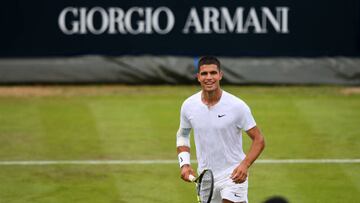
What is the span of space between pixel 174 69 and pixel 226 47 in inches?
42.7

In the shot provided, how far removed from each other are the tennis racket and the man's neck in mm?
722

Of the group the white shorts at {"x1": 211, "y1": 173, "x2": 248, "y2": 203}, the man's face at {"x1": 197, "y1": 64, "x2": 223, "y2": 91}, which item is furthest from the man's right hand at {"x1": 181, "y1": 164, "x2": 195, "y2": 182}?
the man's face at {"x1": 197, "y1": 64, "x2": 223, "y2": 91}

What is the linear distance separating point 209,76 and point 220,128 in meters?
0.50

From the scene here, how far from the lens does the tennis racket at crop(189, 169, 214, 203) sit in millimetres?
8695

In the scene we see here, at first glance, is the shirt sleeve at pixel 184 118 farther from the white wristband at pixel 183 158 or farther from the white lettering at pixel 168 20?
the white lettering at pixel 168 20

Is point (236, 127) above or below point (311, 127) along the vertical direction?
above

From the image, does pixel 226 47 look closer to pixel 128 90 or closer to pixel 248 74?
pixel 248 74

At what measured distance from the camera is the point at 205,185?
8.91 metres

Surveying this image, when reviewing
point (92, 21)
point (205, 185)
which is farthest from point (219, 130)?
point (92, 21)

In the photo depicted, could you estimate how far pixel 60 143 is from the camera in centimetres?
1526

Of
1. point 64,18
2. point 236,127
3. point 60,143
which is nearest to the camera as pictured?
point 236,127

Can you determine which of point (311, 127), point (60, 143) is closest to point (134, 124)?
point (60, 143)

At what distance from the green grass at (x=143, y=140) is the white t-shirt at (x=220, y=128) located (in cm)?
285

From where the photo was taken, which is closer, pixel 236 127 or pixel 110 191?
pixel 236 127
